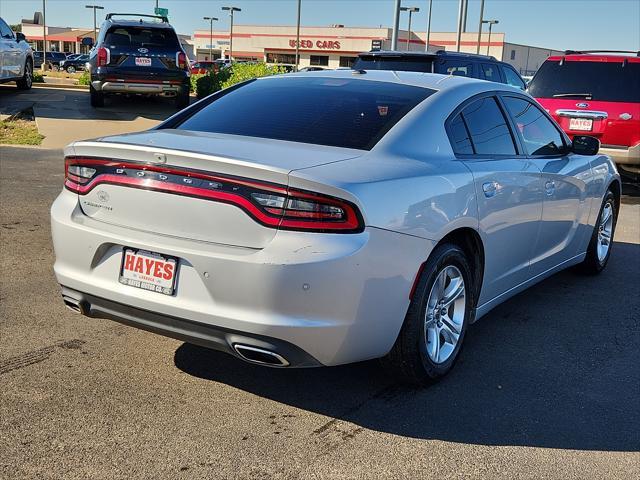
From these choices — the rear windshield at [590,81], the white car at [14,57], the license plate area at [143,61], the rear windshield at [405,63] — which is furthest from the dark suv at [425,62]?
the white car at [14,57]

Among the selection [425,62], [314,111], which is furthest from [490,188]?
[425,62]

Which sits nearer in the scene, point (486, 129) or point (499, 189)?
point (499, 189)

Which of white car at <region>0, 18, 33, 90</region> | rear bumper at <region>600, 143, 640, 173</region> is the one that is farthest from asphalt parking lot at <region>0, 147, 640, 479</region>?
white car at <region>0, 18, 33, 90</region>

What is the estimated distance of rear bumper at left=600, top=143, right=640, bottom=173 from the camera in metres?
10.5

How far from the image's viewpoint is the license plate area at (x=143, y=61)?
15.2m

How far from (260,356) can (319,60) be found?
241ft

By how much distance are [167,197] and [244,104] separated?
1251 mm

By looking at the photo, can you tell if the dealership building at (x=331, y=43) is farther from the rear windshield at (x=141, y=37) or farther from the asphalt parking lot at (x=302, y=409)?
the asphalt parking lot at (x=302, y=409)

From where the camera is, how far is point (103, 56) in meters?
15.1

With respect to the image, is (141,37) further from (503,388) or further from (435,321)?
(503,388)

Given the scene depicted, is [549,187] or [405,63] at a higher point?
[405,63]

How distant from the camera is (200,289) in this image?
3.24 m

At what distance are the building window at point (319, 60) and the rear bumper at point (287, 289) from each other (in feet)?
237

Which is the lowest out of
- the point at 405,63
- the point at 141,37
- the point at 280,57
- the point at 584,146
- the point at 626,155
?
the point at 626,155
